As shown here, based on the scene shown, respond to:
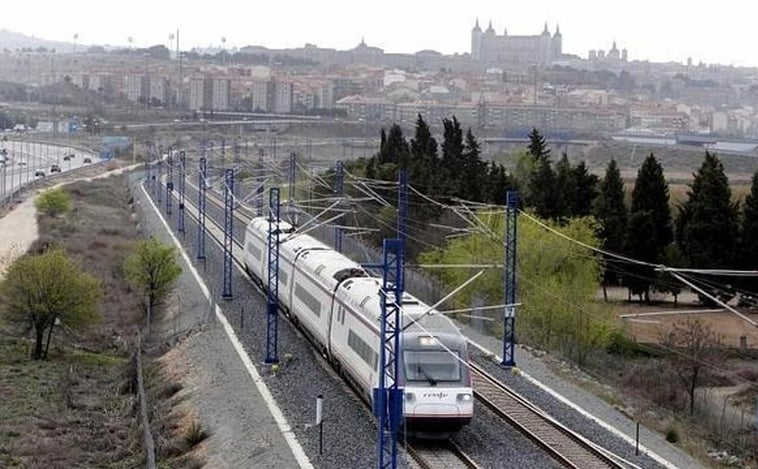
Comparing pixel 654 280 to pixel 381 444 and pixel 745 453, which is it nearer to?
pixel 745 453

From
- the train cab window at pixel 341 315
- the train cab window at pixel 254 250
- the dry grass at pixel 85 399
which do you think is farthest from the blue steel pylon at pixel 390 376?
the train cab window at pixel 254 250

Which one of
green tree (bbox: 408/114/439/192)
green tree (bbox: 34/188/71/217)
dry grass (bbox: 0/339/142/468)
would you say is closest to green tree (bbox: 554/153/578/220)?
green tree (bbox: 408/114/439/192)

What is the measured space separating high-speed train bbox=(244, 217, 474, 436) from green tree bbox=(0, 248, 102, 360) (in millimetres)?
7364

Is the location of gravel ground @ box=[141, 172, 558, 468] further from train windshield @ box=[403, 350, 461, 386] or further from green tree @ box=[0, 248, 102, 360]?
green tree @ box=[0, 248, 102, 360]

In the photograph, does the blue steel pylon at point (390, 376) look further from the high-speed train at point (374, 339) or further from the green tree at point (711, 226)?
the green tree at point (711, 226)

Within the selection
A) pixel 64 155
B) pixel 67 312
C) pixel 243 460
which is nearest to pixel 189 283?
pixel 67 312

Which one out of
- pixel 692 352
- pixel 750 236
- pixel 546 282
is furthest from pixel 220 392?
pixel 750 236

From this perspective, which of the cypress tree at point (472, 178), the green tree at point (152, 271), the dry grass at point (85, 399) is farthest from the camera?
the cypress tree at point (472, 178)

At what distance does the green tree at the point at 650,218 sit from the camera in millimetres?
44719

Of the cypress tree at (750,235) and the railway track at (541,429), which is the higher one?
the cypress tree at (750,235)

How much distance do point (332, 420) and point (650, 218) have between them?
89.2ft

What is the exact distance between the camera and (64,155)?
121 meters

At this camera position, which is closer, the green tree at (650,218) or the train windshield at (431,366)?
the train windshield at (431,366)

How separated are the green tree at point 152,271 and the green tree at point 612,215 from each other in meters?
15.6
